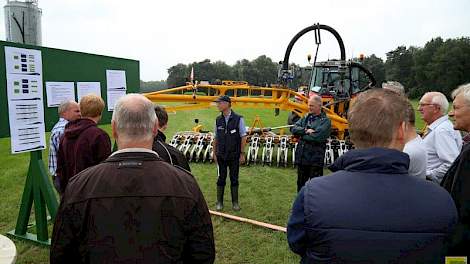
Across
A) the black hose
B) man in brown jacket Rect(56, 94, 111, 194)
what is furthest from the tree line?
man in brown jacket Rect(56, 94, 111, 194)

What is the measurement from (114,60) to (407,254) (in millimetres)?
4811

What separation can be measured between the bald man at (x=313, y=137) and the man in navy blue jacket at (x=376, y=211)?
3729mm

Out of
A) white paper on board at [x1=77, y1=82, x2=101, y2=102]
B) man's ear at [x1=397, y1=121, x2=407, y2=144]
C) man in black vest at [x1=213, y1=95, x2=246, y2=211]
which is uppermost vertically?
white paper on board at [x1=77, y1=82, x2=101, y2=102]

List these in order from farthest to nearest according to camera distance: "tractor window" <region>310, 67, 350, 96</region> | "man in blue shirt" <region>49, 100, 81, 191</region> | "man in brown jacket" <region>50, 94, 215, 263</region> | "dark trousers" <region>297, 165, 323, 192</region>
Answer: "tractor window" <region>310, 67, 350, 96</region> < "dark trousers" <region>297, 165, 323, 192</region> < "man in blue shirt" <region>49, 100, 81, 191</region> < "man in brown jacket" <region>50, 94, 215, 263</region>

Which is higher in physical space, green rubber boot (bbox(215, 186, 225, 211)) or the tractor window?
the tractor window

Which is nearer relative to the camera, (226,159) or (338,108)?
(226,159)

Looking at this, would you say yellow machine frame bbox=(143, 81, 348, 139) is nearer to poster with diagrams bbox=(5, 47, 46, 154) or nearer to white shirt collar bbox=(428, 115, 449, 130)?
poster with diagrams bbox=(5, 47, 46, 154)

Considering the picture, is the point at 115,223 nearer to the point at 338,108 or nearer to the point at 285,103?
the point at 285,103

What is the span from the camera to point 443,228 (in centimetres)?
145

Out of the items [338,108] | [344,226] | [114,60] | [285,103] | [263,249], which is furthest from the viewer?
[338,108]

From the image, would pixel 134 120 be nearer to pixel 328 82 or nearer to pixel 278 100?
pixel 278 100

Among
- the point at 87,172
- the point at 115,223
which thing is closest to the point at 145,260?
the point at 115,223

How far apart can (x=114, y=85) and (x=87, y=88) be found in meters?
0.55

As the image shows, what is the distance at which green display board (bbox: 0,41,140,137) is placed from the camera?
12.4 feet
